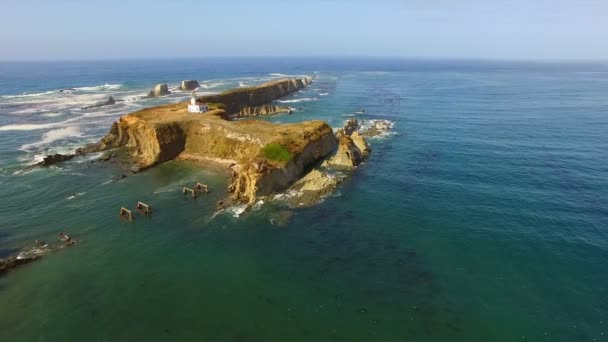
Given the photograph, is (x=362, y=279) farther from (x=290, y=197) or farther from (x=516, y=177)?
(x=516, y=177)

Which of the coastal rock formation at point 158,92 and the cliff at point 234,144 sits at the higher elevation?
the coastal rock formation at point 158,92

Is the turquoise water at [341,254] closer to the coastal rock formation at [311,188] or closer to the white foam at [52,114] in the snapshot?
the coastal rock formation at [311,188]

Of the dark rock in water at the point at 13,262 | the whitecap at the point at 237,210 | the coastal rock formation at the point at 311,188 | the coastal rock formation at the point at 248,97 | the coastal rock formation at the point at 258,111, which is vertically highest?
the coastal rock formation at the point at 248,97

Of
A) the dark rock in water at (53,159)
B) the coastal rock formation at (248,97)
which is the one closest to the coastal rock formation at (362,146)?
the coastal rock formation at (248,97)

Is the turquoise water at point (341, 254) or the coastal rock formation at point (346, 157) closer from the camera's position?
the turquoise water at point (341, 254)

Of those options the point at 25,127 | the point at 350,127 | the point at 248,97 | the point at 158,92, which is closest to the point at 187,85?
the point at 158,92

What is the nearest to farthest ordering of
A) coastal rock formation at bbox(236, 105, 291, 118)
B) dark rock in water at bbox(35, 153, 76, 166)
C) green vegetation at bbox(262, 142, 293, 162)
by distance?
1. green vegetation at bbox(262, 142, 293, 162)
2. dark rock in water at bbox(35, 153, 76, 166)
3. coastal rock formation at bbox(236, 105, 291, 118)

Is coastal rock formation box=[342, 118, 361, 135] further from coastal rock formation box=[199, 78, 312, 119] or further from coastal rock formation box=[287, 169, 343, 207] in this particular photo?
coastal rock formation box=[199, 78, 312, 119]

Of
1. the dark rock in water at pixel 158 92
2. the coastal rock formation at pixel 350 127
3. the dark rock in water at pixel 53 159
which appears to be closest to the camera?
the dark rock in water at pixel 53 159

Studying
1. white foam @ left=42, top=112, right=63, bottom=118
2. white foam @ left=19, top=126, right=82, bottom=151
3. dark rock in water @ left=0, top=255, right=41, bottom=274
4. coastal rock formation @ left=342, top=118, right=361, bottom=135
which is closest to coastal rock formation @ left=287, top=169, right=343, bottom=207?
coastal rock formation @ left=342, top=118, right=361, bottom=135
